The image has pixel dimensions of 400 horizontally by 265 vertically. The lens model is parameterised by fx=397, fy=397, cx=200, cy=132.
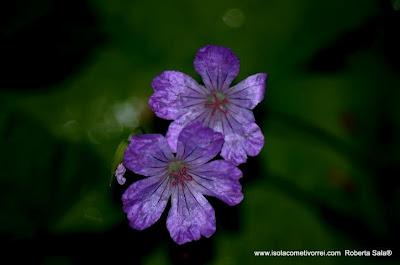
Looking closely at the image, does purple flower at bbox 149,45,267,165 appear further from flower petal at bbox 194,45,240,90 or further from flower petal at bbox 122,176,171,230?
flower petal at bbox 122,176,171,230

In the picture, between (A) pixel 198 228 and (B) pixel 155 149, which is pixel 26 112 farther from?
(A) pixel 198 228

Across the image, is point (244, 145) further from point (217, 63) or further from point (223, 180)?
point (217, 63)

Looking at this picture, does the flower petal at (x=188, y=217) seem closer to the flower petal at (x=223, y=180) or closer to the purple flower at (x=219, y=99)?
the flower petal at (x=223, y=180)

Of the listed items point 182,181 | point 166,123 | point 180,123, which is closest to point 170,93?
point 180,123

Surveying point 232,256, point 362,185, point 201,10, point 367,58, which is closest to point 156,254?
point 232,256

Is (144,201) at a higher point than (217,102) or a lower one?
lower

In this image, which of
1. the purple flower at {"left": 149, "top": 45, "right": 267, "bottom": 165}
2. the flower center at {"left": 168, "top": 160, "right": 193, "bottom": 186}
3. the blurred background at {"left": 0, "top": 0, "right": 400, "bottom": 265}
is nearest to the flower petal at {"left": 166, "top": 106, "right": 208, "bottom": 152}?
the purple flower at {"left": 149, "top": 45, "right": 267, "bottom": 165}
